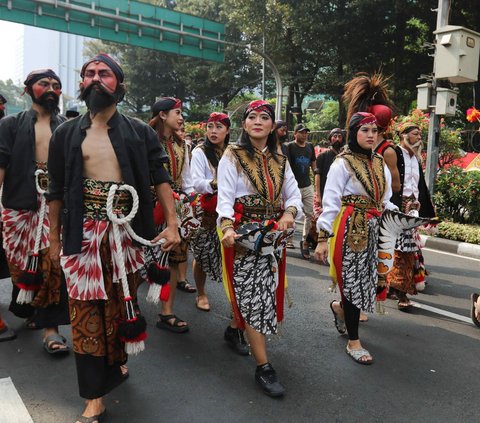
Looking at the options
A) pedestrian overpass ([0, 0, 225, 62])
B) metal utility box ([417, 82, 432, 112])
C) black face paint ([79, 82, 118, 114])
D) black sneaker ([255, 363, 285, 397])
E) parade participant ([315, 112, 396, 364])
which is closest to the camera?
black face paint ([79, 82, 118, 114])

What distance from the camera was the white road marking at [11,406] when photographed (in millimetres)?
2736

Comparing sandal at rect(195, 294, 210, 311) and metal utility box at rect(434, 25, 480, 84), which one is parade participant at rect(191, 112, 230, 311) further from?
metal utility box at rect(434, 25, 480, 84)

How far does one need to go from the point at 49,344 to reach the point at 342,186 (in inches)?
93.4

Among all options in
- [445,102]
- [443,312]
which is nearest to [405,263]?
[443,312]

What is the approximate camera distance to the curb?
7809 mm

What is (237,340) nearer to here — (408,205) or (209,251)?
(209,251)

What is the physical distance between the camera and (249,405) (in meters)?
2.94

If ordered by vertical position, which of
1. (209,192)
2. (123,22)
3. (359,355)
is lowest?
(359,355)

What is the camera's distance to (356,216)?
3629 millimetres

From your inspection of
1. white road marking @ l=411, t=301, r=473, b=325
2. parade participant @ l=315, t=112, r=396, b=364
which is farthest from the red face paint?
white road marking @ l=411, t=301, r=473, b=325

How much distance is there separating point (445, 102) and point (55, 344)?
7.69 m

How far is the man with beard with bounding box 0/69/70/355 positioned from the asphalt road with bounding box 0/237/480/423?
0.30 m

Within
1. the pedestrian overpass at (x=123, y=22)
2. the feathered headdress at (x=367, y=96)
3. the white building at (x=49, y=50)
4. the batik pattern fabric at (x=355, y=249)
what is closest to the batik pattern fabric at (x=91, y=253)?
the batik pattern fabric at (x=355, y=249)

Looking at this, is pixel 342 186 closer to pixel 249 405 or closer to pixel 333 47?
pixel 249 405
